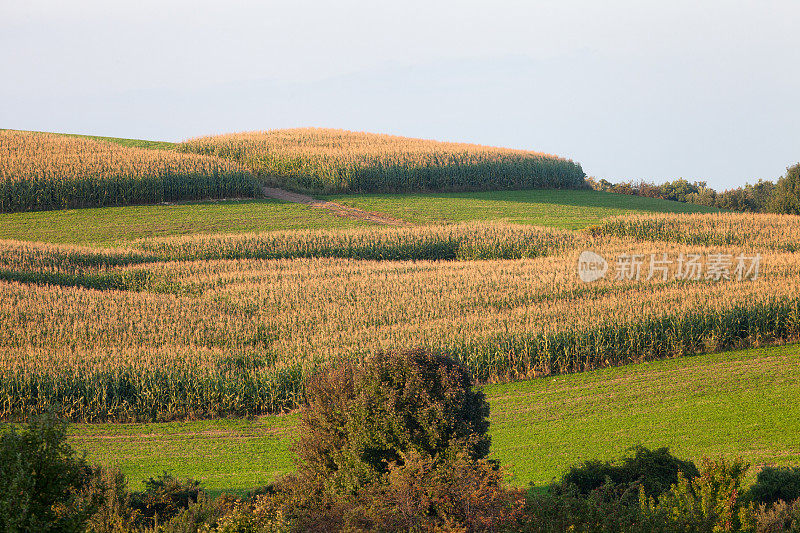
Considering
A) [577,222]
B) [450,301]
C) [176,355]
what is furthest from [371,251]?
[176,355]

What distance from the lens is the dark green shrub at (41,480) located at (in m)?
6.31

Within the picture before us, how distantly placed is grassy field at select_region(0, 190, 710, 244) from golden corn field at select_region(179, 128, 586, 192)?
6.40 feet

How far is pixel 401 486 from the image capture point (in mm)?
8250

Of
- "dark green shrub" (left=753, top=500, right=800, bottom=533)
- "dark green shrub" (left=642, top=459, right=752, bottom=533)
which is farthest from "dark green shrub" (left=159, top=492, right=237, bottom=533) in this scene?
"dark green shrub" (left=753, top=500, right=800, bottom=533)

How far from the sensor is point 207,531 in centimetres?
782

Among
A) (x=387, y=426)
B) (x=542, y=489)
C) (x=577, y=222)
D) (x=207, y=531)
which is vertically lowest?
(x=542, y=489)

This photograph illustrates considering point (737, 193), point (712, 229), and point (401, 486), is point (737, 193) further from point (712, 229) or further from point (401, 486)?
point (401, 486)

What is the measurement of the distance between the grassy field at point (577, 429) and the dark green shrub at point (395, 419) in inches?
108

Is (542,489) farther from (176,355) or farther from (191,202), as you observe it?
(191,202)

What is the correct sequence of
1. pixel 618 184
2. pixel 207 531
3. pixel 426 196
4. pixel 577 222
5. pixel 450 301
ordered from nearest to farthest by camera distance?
1. pixel 207 531
2. pixel 450 301
3. pixel 577 222
4. pixel 426 196
5. pixel 618 184

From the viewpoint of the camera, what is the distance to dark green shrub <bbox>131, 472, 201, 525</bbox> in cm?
988

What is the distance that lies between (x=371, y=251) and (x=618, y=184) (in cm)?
4163

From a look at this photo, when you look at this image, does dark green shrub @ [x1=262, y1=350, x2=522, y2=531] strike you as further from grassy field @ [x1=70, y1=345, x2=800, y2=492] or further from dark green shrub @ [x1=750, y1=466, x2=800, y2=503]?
dark green shrub @ [x1=750, y1=466, x2=800, y2=503]

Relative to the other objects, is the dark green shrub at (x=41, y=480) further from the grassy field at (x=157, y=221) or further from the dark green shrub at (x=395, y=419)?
the grassy field at (x=157, y=221)
